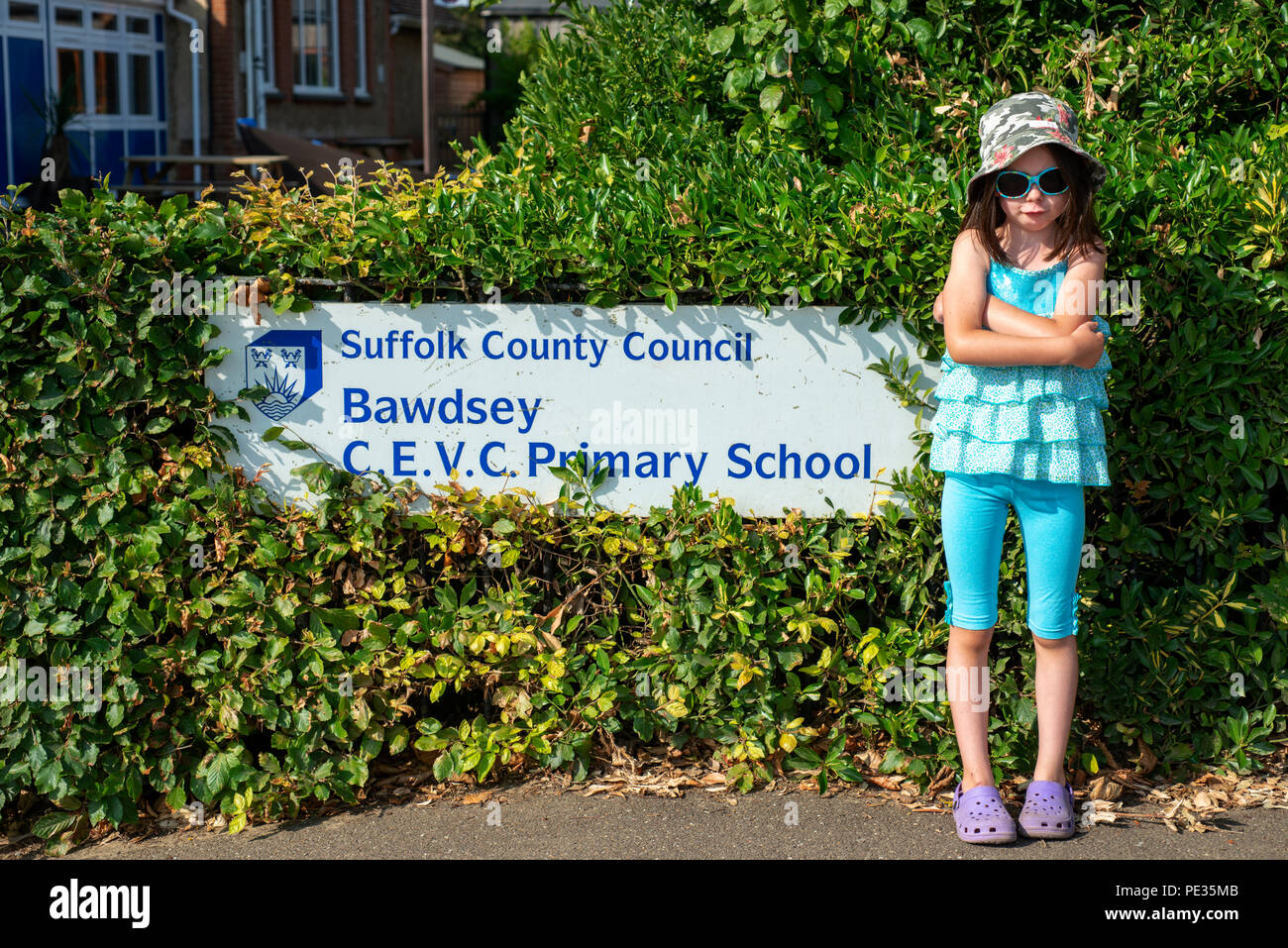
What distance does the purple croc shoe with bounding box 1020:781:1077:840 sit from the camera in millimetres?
3336

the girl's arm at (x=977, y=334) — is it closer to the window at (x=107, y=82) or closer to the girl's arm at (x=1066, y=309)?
the girl's arm at (x=1066, y=309)

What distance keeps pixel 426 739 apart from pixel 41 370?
56.1 inches

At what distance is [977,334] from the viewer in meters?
3.09

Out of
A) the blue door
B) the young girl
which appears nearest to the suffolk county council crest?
the young girl

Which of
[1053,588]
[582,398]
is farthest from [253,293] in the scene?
[1053,588]

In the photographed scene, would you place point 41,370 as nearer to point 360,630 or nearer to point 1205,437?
point 360,630

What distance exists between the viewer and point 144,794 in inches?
147

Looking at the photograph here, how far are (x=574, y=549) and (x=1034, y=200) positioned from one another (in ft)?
5.02

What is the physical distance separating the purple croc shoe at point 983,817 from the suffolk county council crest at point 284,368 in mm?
2065

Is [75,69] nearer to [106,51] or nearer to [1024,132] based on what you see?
[106,51]

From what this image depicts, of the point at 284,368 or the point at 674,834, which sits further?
the point at 284,368

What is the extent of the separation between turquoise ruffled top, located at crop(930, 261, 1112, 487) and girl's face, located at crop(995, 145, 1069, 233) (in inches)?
4.7

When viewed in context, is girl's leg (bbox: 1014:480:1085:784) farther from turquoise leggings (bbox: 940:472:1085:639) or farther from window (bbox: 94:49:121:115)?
window (bbox: 94:49:121:115)

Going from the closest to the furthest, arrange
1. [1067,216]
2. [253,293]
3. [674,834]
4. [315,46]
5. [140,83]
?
[1067,216] → [674,834] → [253,293] → [140,83] → [315,46]
